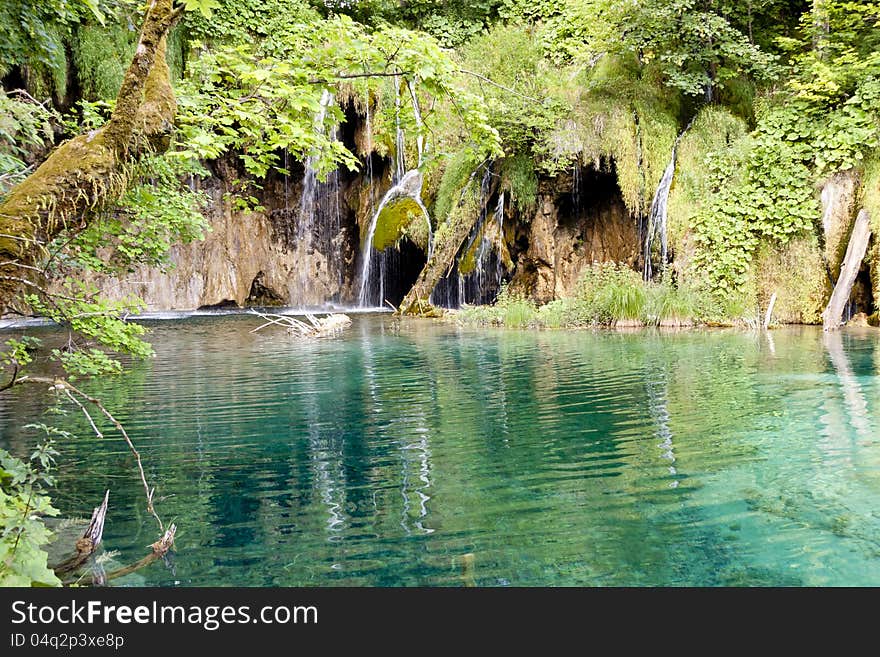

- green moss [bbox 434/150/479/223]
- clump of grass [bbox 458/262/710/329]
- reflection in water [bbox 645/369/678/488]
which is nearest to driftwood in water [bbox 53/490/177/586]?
reflection in water [bbox 645/369/678/488]

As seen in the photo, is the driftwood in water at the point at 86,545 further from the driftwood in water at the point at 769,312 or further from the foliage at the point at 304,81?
the driftwood in water at the point at 769,312

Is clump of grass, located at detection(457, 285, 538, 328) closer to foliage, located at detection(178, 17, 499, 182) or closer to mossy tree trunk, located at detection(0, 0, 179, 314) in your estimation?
foliage, located at detection(178, 17, 499, 182)

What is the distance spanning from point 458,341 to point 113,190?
35.4 ft

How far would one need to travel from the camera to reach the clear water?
354cm

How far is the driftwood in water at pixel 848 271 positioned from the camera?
47.1 feet

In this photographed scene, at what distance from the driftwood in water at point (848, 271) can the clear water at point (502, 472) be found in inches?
191

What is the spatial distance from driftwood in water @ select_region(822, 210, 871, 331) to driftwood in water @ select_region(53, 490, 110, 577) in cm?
1480

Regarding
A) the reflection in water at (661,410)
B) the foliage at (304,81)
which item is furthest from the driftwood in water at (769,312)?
the foliage at (304,81)

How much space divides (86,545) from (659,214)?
16.7 meters

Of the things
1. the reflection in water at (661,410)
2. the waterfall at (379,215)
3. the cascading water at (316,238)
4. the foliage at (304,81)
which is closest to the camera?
the foliage at (304,81)

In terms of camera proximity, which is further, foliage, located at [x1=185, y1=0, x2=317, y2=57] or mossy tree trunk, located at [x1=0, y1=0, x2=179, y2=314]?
foliage, located at [x1=185, y1=0, x2=317, y2=57]

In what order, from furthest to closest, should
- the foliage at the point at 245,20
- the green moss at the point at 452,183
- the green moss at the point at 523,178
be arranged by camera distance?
the foliage at the point at 245,20, the green moss at the point at 452,183, the green moss at the point at 523,178

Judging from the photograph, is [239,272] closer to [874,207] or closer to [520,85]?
[520,85]
